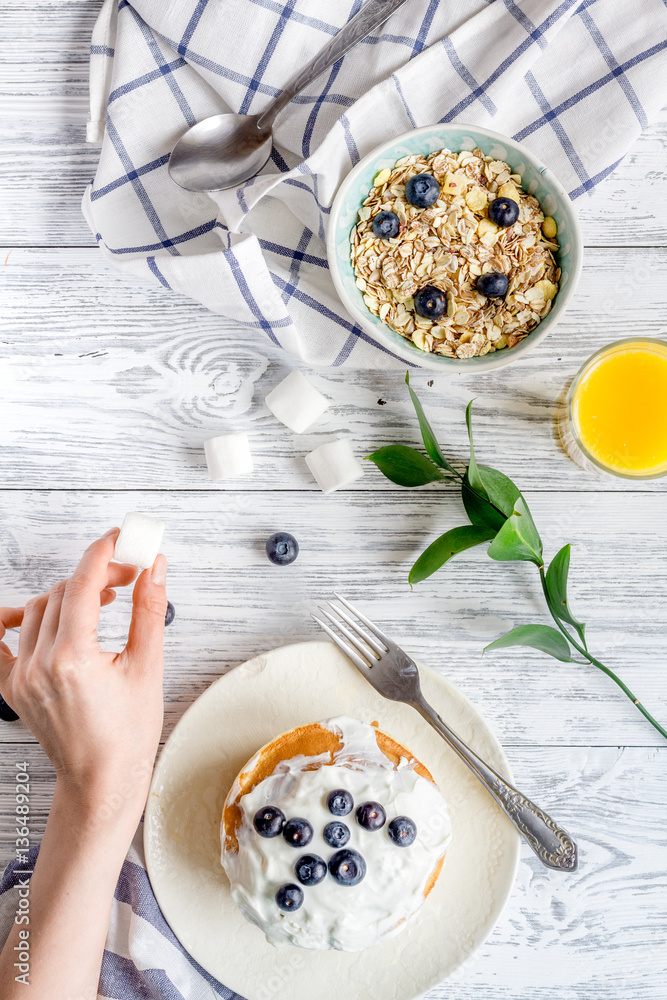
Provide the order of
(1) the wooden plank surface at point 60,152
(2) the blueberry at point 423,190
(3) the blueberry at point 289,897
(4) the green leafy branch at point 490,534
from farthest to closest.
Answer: (1) the wooden plank surface at point 60,152
(4) the green leafy branch at point 490,534
(2) the blueberry at point 423,190
(3) the blueberry at point 289,897

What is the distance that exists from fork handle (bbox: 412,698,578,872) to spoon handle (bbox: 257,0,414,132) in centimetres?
117

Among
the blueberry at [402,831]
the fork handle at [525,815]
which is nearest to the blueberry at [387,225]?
the fork handle at [525,815]

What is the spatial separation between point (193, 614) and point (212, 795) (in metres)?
0.35

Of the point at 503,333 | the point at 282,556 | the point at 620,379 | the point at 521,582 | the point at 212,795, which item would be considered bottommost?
the point at 212,795

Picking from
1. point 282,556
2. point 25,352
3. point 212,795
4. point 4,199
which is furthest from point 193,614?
point 4,199

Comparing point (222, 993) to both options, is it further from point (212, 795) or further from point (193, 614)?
point (193, 614)

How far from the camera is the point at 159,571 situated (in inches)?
51.9

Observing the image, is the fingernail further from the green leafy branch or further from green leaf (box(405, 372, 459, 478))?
green leaf (box(405, 372, 459, 478))

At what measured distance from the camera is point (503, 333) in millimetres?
1310

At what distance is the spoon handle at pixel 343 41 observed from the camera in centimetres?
129

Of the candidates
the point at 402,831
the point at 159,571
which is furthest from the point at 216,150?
the point at 402,831

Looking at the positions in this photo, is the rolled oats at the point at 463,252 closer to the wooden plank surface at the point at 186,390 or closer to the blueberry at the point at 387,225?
the blueberry at the point at 387,225

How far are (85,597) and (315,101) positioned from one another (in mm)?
997

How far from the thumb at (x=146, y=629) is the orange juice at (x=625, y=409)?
838 millimetres
